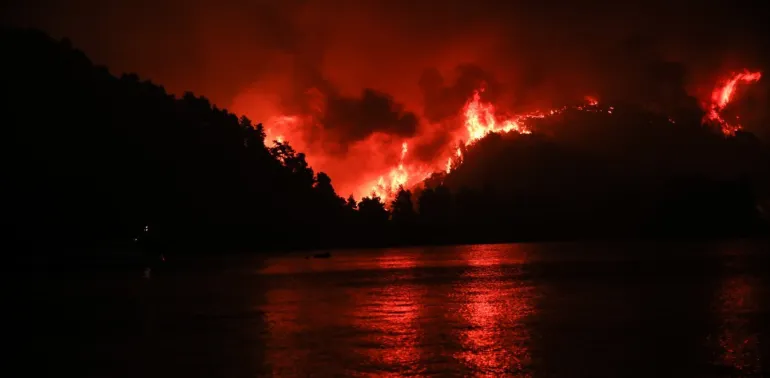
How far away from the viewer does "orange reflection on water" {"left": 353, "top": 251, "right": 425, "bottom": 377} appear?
23906 millimetres

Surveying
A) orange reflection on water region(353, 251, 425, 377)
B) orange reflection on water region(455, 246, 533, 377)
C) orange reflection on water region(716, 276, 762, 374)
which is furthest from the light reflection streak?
orange reflection on water region(353, 251, 425, 377)

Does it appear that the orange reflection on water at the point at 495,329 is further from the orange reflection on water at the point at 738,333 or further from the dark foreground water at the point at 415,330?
the orange reflection on water at the point at 738,333

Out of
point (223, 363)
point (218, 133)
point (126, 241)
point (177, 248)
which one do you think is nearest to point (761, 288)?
point (223, 363)

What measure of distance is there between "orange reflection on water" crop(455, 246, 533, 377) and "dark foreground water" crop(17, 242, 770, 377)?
7cm

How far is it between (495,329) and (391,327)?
4625 millimetres

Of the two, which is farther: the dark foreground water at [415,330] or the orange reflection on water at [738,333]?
the dark foreground water at [415,330]

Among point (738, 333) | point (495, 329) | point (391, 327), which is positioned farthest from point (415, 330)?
point (738, 333)

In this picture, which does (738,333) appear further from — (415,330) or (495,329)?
(415,330)

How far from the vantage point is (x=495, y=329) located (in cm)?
3117

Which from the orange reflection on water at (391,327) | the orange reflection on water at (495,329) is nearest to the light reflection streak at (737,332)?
the orange reflection on water at (495,329)

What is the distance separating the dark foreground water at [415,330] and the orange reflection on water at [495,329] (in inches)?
2.6

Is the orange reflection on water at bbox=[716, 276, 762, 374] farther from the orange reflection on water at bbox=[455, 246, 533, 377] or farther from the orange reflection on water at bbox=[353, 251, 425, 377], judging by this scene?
the orange reflection on water at bbox=[353, 251, 425, 377]

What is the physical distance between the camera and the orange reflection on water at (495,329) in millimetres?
23312

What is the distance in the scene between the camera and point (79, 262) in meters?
101
